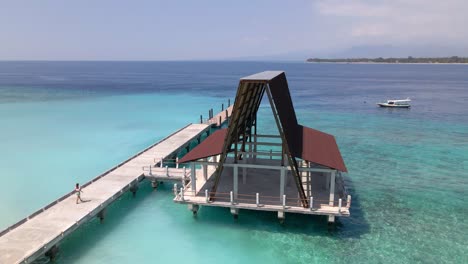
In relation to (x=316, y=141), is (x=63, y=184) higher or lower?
lower

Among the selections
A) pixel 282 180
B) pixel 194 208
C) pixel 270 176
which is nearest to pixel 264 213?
pixel 270 176

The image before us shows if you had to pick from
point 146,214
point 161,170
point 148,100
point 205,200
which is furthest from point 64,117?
point 205,200

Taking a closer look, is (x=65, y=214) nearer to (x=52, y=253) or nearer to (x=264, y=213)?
(x=52, y=253)

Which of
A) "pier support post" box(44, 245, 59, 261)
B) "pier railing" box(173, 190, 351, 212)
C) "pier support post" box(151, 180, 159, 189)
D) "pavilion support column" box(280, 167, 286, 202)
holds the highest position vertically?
"pavilion support column" box(280, 167, 286, 202)

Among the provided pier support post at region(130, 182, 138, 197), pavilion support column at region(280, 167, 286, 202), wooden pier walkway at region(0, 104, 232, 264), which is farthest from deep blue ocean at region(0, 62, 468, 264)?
pavilion support column at region(280, 167, 286, 202)

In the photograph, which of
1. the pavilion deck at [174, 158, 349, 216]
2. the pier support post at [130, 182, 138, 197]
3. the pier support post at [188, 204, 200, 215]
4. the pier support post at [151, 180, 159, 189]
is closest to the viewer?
the pavilion deck at [174, 158, 349, 216]

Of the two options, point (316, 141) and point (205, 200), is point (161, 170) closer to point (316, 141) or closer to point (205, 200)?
point (205, 200)

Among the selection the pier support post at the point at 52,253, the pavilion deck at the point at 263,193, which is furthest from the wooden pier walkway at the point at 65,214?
the pavilion deck at the point at 263,193

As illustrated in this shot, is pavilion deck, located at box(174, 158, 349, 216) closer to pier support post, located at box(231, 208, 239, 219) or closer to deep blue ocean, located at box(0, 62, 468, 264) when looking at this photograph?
pier support post, located at box(231, 208, 239, 219)
